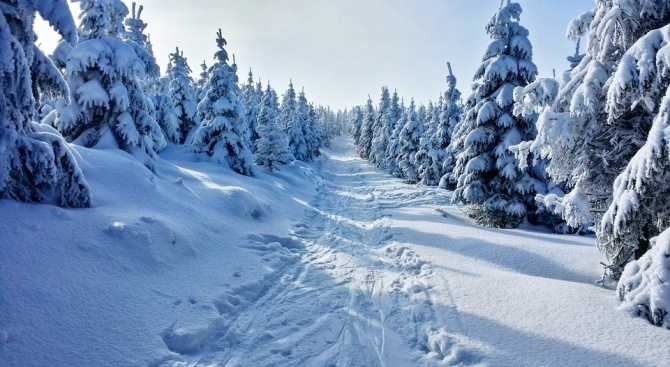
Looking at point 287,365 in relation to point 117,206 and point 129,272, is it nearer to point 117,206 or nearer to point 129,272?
point 129,272

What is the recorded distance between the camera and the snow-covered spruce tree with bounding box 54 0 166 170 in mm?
12836

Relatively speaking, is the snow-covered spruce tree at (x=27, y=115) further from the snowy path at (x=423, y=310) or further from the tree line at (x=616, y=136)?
the tree line at (x=616, y=136)

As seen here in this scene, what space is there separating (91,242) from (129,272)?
0.95m

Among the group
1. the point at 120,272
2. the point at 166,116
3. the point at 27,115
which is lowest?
the point at 120,272

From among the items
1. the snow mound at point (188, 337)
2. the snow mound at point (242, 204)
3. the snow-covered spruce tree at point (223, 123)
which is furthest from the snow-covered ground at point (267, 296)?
the snow-covered spruce tree at point (223, 123)

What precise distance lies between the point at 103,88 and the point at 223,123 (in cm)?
871

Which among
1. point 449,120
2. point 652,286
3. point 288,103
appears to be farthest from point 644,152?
point 288,103

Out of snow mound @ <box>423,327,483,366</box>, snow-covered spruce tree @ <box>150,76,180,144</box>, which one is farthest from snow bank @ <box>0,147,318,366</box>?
snow-covered spruce tree @ <box>150,76,180,144</box>

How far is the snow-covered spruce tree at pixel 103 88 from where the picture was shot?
12.8m

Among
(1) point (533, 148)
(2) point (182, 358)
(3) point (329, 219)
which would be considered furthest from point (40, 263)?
(3) point (329, 219)

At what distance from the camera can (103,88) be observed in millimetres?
13312

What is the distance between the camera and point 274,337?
5535 mm

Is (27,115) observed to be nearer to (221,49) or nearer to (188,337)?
(188,337)

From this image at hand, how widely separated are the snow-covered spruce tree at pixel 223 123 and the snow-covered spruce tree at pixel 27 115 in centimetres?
1491
